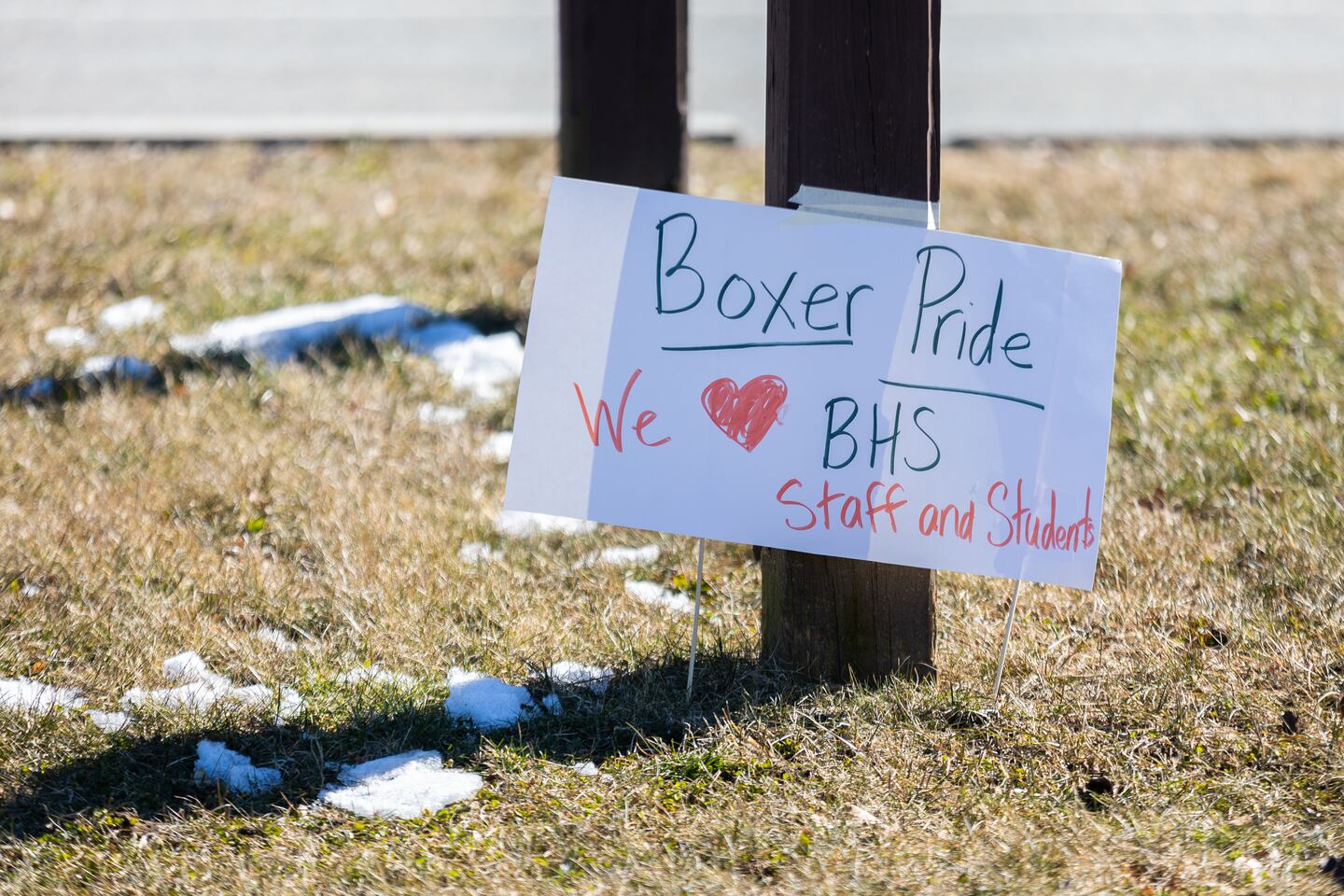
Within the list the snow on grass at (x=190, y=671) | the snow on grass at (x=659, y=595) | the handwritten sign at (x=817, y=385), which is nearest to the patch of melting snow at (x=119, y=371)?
the snow on grass at (x=190, y=671)

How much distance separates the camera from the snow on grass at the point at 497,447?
4.24 m

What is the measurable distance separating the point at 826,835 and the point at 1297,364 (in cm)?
300

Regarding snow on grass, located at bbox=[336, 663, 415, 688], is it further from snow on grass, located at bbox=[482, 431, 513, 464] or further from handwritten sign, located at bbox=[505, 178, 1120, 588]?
snow on grass, located at bbox=[482, 431, 513, 464]

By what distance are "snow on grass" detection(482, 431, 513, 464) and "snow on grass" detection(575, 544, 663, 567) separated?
2.10ft

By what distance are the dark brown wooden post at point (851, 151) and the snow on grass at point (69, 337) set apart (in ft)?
9.73

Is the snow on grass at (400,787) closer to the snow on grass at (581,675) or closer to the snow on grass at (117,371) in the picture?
the snow on grass at (581,675)

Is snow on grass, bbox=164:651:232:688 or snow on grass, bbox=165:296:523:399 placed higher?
snow on grass, bbox=165:296:523:399

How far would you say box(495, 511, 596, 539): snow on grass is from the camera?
3818mm

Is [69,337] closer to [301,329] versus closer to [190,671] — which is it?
[301,329]

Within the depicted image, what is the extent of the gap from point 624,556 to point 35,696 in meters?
1.53

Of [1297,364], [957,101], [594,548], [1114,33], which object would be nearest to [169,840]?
[594,548]

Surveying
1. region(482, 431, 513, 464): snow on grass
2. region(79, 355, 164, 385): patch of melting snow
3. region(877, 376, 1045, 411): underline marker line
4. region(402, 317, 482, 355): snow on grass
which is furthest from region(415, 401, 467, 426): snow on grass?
region(877, 376, 1045, 411): underline marker line

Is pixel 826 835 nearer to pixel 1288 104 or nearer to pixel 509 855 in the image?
pixel 509 855

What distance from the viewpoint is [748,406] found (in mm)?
2922
